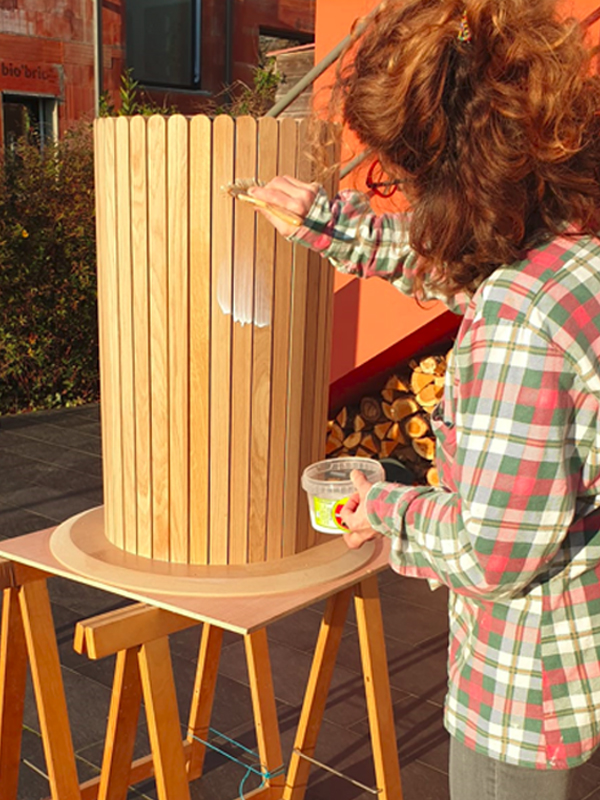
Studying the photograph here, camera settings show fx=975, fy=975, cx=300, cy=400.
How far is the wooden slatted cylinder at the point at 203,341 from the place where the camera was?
5.10ft

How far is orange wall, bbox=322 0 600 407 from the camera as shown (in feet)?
13.2

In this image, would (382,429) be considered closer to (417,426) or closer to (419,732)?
(417,426)

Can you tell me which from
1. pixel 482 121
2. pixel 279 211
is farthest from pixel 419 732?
pixel 482 121

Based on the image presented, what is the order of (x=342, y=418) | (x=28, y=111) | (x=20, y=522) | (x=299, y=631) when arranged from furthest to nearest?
(x=28, y=111)
(x=342, y=418)
(x=20, y=522)
(x=299, y=631)

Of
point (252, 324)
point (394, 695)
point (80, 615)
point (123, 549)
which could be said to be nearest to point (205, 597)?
point (123, 549)

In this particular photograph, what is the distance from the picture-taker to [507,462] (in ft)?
3.40

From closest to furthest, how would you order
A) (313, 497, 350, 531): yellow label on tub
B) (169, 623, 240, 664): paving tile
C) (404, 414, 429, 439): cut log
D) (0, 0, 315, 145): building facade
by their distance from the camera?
(313, 497, 350, 531): yellow label on tub → (169, 623, 240, 664): paving tile → (404, 414, 429, 439): cut log → (0, 0, 315, 145): building facade

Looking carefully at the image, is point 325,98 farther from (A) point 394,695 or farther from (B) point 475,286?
(A) point 394,695

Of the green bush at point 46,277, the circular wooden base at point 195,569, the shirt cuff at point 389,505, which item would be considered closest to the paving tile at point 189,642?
the circular wooden base at point 195,569

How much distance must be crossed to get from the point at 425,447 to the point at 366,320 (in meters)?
1.06

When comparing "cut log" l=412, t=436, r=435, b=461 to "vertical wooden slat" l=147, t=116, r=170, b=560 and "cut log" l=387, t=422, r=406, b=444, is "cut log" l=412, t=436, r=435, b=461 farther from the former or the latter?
"vertical wooden slat" l=147, t=116, r=170, b=560

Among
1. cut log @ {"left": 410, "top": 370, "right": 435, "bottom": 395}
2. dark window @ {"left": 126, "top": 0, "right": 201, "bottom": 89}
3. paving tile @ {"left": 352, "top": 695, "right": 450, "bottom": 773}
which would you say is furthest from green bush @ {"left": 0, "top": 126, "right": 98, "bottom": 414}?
paving tile @ {"left": 352, "top": 695, "right": 450, "bottom": 773}

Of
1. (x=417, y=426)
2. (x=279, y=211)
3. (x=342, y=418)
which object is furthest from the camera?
(x=342, y=418)

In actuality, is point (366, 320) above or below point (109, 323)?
below
